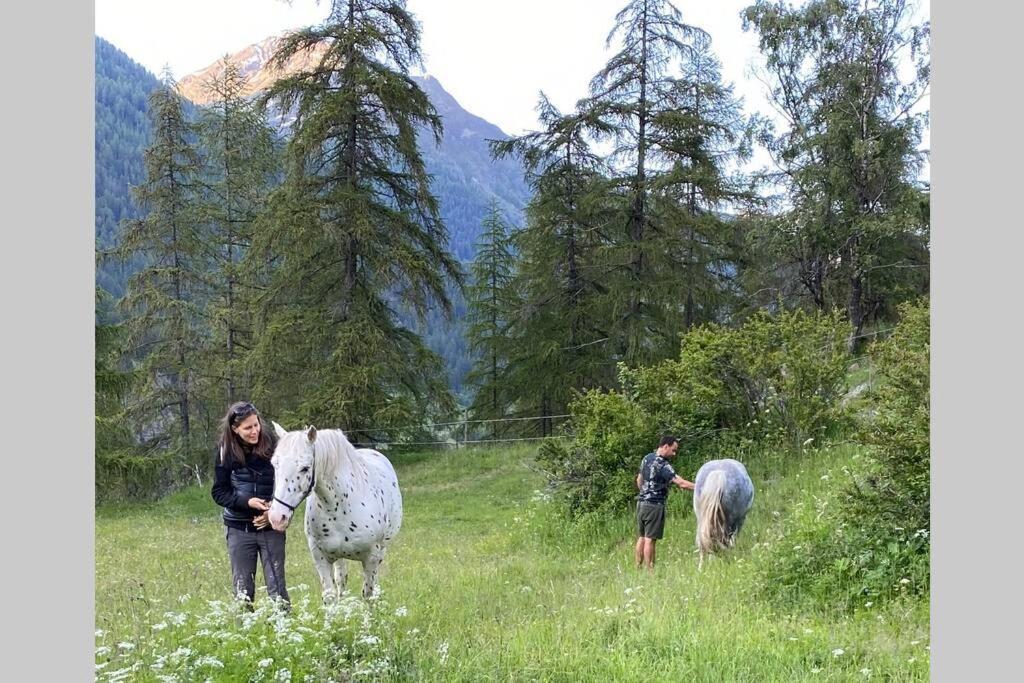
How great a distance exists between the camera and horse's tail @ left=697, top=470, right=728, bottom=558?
7906mm

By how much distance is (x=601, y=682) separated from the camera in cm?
425

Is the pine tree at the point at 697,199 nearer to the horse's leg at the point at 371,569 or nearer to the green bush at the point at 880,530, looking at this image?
the green bush at the point at 880,530

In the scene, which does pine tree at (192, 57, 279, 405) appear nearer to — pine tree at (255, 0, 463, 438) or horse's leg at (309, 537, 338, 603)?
pine tree at (255, 0, 463, 438)

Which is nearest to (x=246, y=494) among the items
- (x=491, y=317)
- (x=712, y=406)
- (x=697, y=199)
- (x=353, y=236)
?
(x=712, y=406)

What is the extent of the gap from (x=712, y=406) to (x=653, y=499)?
4.10m

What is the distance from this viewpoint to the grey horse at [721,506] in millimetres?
7922

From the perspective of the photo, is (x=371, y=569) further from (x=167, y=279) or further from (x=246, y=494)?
(x=167, y=279)

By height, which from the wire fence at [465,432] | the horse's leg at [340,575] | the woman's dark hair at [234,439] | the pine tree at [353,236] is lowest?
the wire fence at [465,432]

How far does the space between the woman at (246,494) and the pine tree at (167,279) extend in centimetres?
1998

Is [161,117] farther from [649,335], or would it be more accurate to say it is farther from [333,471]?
[333,471]

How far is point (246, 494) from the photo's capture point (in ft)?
17.4

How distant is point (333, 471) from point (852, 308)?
71.9 feet

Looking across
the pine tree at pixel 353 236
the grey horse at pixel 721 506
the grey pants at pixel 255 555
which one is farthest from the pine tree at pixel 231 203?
the grey pants at pixel 255 555

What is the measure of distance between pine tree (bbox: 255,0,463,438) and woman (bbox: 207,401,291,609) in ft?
44.2
